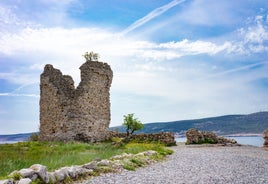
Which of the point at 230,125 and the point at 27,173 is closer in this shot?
the point at 27,173

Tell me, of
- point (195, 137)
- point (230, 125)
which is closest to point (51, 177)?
point (195, 137)

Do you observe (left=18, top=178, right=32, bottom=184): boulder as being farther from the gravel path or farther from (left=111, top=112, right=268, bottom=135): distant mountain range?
(left=111, top=112, right=268, bottom=135): distant mountain range

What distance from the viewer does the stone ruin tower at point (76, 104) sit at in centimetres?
2741

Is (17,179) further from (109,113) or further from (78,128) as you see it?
(109,113)

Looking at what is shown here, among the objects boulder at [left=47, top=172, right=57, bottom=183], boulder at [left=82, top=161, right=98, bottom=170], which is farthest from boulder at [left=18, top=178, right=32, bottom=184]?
boulder at [left=82, top=161, right=98, bottom=170]

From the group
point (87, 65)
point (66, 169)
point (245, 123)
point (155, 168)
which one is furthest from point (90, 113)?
point (245, 123)

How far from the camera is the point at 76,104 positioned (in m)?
27.5

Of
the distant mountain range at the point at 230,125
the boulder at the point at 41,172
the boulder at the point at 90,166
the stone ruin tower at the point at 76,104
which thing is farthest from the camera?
the distant mountain range at the point at 230,125

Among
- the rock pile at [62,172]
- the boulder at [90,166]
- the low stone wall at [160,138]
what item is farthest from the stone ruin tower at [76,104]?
the boulder at [90,166]

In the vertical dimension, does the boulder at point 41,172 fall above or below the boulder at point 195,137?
below

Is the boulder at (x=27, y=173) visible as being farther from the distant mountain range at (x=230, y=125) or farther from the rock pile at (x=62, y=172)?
the distant mountain range at (x=230, y=125)

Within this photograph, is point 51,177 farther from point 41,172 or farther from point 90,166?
point 90,166

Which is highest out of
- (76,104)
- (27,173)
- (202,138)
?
(76,104)

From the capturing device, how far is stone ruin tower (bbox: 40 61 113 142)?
89.9ft
